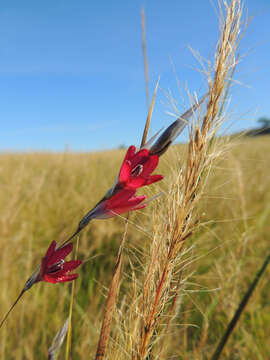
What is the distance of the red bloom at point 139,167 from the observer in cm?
27

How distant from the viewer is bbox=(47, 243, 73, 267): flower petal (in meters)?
0.30

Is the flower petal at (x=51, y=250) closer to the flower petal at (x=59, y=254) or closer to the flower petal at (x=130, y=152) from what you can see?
the flower petal at (x=59, y=254)

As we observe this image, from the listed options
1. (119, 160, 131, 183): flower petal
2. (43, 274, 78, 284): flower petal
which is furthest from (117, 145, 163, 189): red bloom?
(43, 274, 78, 284): flower petal

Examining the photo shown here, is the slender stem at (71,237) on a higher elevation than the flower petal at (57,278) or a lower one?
higher

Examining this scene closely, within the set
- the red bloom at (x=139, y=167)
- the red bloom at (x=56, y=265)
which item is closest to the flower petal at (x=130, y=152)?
the red bloom at (x=139, y=167)

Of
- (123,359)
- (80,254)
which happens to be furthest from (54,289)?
(123,359)

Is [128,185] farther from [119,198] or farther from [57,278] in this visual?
[57,278]

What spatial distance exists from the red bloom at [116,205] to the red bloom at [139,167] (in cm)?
2

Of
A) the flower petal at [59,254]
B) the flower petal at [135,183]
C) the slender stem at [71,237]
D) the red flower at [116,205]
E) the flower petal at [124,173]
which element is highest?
the flower petal at [124,173]

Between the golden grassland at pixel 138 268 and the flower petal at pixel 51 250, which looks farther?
the golden grassland at pixel 138 268

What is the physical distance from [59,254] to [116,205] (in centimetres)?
8

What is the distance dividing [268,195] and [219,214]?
2.08 feet

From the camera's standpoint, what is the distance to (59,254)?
1.01 feet

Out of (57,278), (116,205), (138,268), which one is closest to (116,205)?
(116,205)
